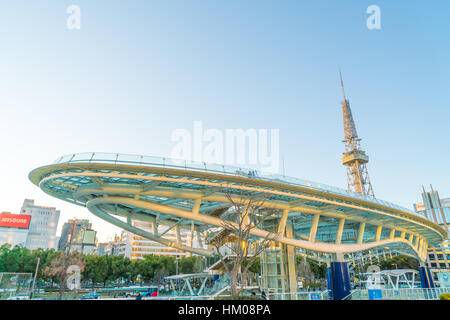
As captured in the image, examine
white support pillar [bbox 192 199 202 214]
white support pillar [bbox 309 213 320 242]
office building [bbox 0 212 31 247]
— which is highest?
office building [bbox 0 212 31 247]

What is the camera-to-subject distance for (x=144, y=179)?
20.8 metres

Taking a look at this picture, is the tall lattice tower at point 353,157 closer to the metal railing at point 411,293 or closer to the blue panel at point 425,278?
the blue panel at point 425,278

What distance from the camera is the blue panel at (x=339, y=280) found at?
27094mm

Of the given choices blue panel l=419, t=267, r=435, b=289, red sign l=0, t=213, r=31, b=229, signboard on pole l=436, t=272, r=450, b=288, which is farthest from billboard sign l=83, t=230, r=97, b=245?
signboard on pole l=436, t=272, r=450, b=288

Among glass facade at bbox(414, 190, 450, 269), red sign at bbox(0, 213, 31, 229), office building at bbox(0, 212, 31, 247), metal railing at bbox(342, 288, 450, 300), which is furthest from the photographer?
glass facade at bbox(414, 190, 450, 269)

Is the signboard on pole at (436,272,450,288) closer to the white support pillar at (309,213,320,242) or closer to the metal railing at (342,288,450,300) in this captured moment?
the white support pillar at (309,213,320,242)

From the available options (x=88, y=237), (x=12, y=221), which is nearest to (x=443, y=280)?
(x=88, y=237)

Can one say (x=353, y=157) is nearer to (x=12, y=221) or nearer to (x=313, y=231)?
(x=313, y=231)

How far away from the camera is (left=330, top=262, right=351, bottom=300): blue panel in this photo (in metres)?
27.1

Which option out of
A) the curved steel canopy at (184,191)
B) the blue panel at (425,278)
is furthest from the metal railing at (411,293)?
the blue panel at (425,278)

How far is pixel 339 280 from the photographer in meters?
27.7

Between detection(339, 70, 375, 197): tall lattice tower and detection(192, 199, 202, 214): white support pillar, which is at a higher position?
detection(339, 70, 375, 197): tall lattice tower
